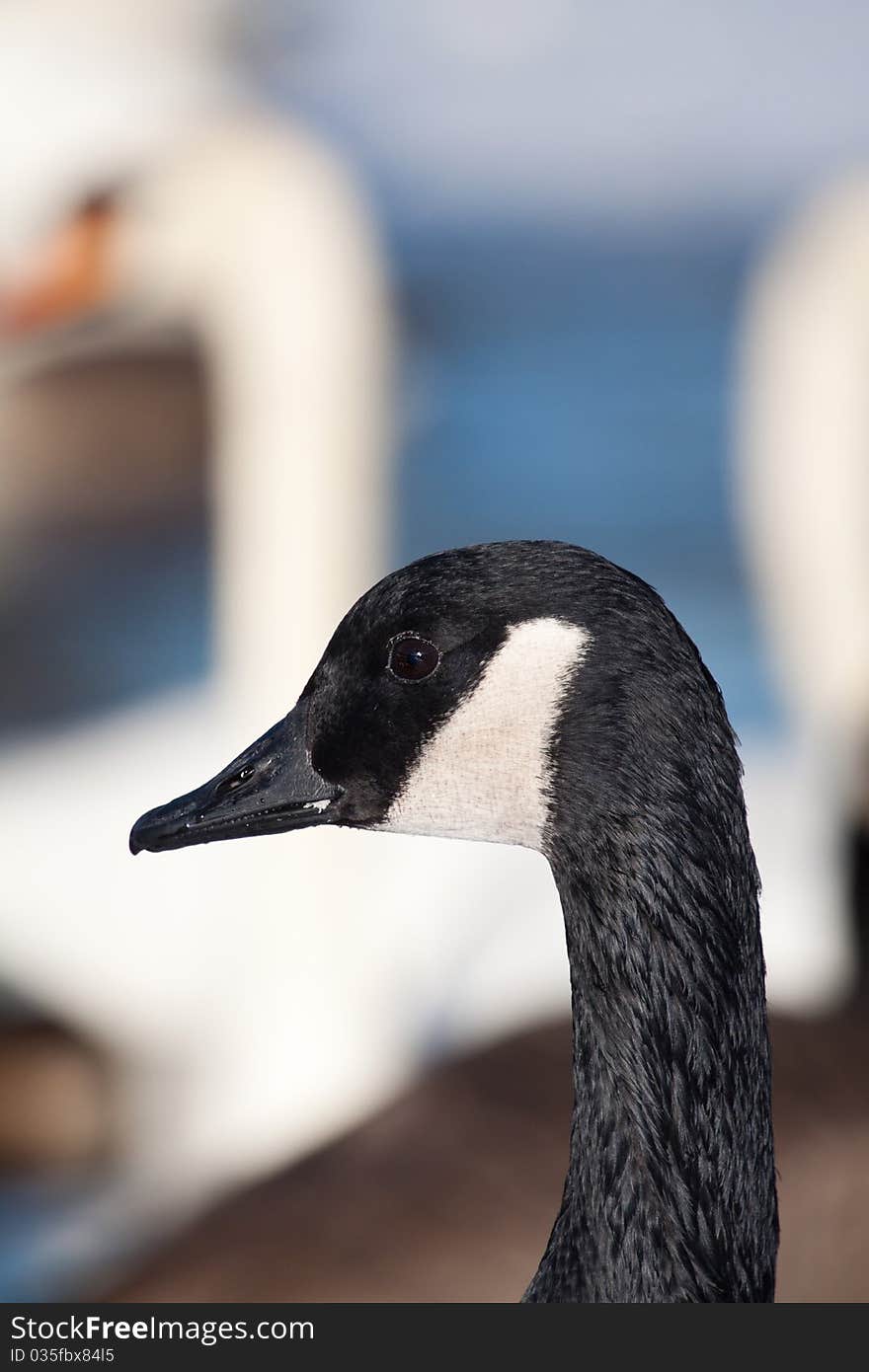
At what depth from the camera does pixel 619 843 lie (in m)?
0.89

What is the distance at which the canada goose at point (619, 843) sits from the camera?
881 millimetres

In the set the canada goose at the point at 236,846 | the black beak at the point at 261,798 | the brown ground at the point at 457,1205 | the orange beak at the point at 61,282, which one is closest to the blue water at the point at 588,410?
the canada goose at the point at 236,846

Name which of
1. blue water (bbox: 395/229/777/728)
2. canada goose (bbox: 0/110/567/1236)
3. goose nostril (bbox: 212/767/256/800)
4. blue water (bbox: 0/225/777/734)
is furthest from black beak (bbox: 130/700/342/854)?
blue water (bbox: 395/229/777/728)

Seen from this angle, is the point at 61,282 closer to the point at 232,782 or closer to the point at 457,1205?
the point at 457,1205

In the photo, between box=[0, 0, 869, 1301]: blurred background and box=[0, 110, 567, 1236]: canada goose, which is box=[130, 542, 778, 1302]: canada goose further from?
box=[0, 110, 567, 1236]: canada goose

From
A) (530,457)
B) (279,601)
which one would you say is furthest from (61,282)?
(530,457)

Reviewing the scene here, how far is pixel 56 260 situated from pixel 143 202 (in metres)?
0.23

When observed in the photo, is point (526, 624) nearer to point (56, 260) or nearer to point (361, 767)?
point (361, 767)

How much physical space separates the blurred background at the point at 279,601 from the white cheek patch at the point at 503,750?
0.74 meters

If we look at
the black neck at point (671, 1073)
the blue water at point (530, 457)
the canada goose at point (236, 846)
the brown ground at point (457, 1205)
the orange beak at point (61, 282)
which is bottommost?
the black neck at point (671, 1073)

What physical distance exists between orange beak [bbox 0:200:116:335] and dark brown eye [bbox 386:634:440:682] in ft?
7.19

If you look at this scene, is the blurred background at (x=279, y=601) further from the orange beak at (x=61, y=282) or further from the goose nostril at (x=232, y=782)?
the goose nostril at (x=232, y=782)

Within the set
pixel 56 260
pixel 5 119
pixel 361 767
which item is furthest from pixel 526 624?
pixel 5 119

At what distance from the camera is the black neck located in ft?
2.91
